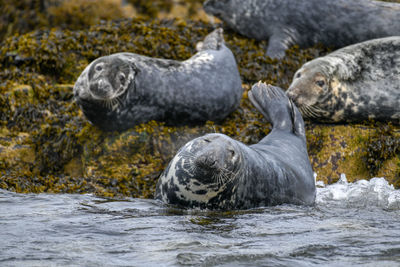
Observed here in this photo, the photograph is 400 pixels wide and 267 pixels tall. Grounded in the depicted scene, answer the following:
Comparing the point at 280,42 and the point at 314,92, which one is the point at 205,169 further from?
the point at 280,42

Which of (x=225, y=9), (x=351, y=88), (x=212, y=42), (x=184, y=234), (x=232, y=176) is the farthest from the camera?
(x=225, y=9)

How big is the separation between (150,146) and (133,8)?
18.5 ft

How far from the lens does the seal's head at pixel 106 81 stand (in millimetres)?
5668

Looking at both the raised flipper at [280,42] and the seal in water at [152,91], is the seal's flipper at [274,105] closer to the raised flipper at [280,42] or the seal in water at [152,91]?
the seal in water at [152,91]

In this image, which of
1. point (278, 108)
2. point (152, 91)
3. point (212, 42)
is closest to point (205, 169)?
point (278, 108)

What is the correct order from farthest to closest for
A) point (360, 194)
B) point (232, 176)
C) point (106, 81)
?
point (106, 81) < point (360, 194) < point (232, 176)

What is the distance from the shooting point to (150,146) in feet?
18.7

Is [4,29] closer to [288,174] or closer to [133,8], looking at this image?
[133,8]

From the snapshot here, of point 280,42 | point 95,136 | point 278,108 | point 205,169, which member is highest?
point 280,42

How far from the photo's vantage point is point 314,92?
6188mm

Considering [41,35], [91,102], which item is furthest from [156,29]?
[91,102]

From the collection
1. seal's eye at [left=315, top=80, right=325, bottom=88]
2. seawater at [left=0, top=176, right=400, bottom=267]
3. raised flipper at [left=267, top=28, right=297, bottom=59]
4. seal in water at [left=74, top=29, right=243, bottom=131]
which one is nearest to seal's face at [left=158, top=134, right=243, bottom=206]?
seawater at [left=0, top=176, right=400, bottom=267]

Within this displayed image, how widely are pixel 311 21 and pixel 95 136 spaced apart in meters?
3.43

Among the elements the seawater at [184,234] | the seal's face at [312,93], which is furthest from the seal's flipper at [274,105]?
the seawater at [184,234]
